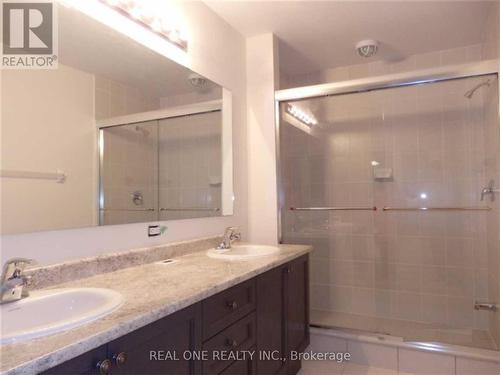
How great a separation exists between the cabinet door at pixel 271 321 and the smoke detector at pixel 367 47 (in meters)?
1.92

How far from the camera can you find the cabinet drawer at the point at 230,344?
1.13 m

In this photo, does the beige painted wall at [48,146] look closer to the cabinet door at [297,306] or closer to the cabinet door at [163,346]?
the cabinet door at [163,346]

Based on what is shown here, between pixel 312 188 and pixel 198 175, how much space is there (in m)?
1.36

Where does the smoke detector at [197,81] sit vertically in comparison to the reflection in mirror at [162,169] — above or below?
above

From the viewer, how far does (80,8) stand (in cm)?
130

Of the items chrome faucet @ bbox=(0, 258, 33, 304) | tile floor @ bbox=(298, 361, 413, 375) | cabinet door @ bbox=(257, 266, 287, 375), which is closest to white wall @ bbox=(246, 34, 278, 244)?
cabinet door @ bbox=(257, 266, 287, 375)

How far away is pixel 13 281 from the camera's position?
950mm

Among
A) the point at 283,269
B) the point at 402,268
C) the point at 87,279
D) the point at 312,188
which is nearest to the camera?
the point at 87,279

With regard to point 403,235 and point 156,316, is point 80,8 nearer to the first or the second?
point 156,316

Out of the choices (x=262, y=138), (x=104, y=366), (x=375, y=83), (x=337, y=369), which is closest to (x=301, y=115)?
(x=262, y=138)

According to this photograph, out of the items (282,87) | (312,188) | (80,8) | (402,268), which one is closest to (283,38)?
(282,87)

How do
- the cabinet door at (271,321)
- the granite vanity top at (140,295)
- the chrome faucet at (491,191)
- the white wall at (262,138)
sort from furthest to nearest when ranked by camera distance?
the white wall at (262,138), the chrome faucet at (491,191), the cabinet door at (271,321), the granite vanity top at (140,295)

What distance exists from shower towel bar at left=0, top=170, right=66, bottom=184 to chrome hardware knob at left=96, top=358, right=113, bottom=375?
683mm

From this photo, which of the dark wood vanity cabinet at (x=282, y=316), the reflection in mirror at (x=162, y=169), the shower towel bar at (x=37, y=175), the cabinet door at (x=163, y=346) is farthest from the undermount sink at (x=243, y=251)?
the shower towel bar at (x=37, y=175)
